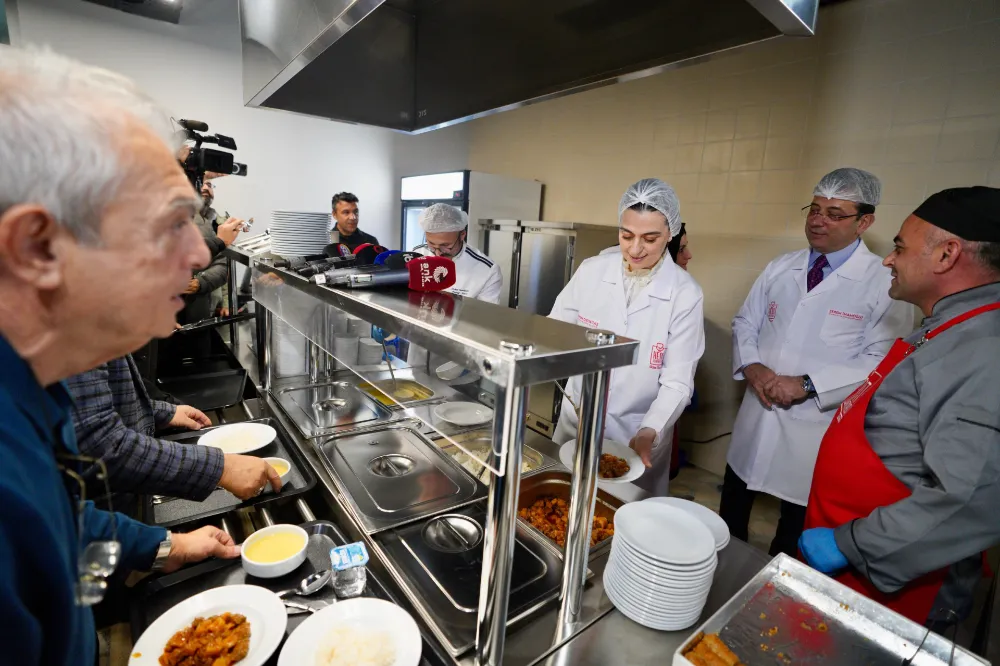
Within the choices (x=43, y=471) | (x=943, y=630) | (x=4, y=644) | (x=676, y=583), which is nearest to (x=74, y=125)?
(x=43, y=471)

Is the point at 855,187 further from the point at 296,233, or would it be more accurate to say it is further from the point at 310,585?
the point at 296,233

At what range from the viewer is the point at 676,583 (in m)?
0.90

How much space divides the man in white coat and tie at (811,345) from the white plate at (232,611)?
2.50 metres

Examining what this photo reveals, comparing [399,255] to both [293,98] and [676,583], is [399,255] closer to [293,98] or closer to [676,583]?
[293,98]

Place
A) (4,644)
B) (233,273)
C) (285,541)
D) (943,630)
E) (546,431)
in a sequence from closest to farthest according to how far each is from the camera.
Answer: (4,644) < (285,541) < (943,630) < (233,273) < (546,431)

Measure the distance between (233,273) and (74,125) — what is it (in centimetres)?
227

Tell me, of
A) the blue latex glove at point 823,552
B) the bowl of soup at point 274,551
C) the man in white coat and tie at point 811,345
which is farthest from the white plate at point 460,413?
the man in white coat and tie at point 811,345

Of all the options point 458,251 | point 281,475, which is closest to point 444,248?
point 458,251

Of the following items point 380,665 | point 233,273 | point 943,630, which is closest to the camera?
point 380,665

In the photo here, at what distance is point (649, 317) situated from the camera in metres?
2.15

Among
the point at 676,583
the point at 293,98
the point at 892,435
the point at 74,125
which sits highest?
the point at 293,98

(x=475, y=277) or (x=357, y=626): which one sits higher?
(x=475, y=277)

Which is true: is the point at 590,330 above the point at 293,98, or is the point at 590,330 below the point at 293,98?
below

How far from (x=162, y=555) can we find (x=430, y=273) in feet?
3.01
